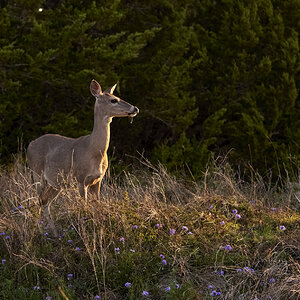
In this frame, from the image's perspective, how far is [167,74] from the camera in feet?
35.8

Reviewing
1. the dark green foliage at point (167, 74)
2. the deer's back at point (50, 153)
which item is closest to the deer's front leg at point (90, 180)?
the deer's back at point (50, 153)

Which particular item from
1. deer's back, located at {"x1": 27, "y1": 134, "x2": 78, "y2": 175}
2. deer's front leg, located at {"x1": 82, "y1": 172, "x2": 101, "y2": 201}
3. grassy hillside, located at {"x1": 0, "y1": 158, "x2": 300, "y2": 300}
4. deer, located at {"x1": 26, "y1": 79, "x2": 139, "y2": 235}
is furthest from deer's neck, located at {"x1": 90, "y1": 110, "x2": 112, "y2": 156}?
grassy hillside, located at {"x1": 0, "y1": 158, "x2": 300, "y2": 300}

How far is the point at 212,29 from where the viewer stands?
12.2 metres

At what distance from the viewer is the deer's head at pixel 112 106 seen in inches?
277

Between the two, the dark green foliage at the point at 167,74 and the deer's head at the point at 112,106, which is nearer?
the deer's head at the point at 112,106

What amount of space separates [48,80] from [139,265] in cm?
598

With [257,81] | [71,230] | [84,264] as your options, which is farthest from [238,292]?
[257,81]

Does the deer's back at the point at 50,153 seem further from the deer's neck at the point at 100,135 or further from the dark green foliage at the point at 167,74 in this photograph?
the dark green foliage at the point at 167,74

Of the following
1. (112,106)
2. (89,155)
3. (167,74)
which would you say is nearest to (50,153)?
(89,155)

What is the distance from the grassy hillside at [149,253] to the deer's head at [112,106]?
1302 mm

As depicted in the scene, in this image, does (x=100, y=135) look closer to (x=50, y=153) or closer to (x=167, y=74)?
(x=50, y=153)

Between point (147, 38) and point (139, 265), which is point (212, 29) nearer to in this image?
point (147, 38)

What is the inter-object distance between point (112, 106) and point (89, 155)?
637 millimetres

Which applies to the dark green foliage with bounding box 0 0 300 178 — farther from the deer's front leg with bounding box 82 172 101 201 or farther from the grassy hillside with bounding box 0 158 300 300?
the grassy hillside with bounding box 0 158 300 300
